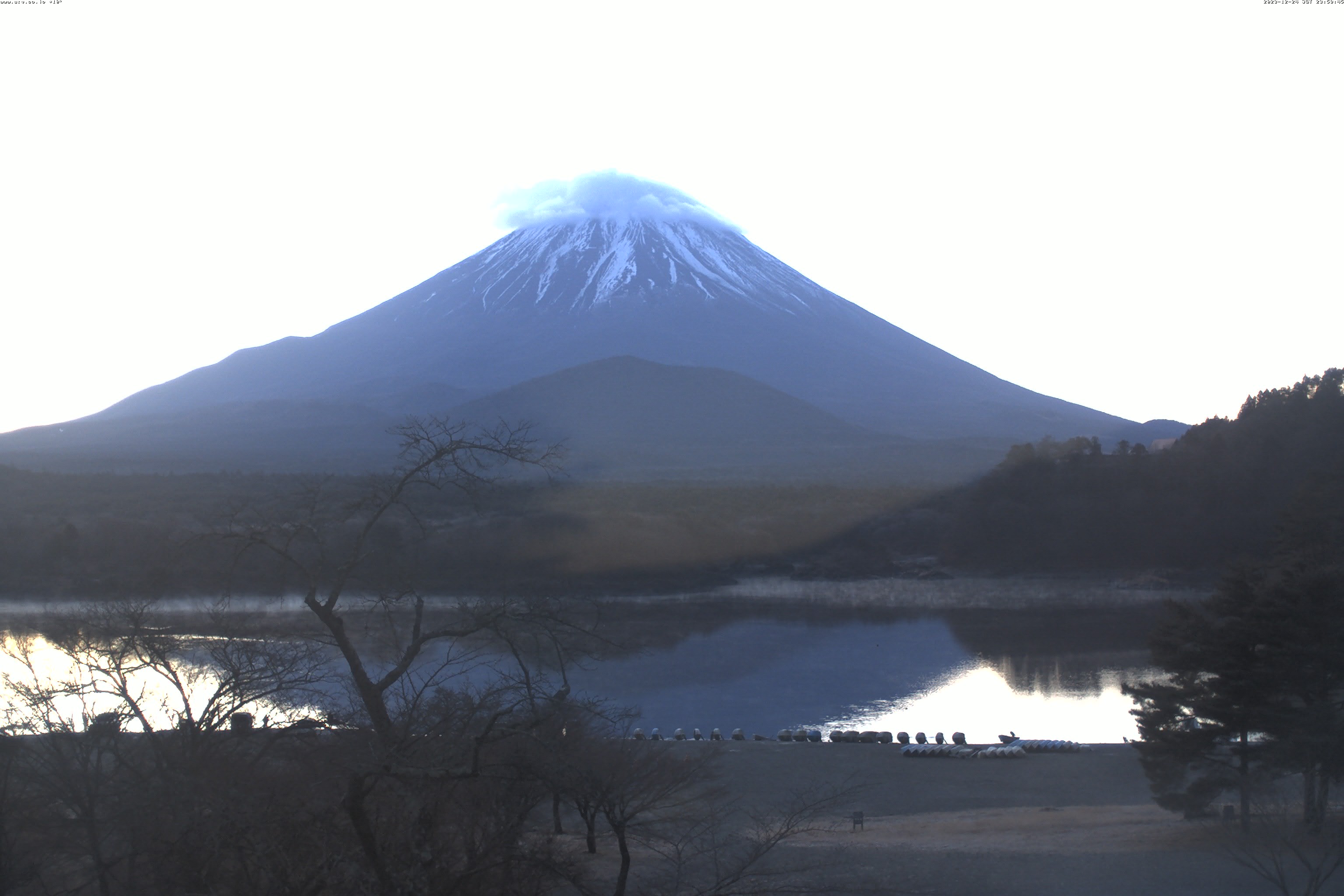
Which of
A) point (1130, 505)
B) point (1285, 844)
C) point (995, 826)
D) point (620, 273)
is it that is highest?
point (620, 273)

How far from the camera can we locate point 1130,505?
112ft

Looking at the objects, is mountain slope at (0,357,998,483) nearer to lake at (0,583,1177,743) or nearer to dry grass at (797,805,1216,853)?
lake at (0,583,1177,743)

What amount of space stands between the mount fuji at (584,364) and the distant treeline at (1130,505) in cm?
1825

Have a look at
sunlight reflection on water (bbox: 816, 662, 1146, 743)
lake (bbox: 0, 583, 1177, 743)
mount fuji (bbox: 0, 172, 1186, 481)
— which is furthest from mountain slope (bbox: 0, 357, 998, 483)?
sunlight reflection on water (bbox: 816, 662, 1146, 743)

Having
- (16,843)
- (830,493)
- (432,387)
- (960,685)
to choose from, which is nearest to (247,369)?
(432,387)

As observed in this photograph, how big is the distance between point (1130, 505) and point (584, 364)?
139 feet

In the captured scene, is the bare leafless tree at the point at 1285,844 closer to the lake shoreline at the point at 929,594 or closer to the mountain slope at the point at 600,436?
the lake shoreline at the point at 929,594

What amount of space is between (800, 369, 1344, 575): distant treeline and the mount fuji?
18254 mm

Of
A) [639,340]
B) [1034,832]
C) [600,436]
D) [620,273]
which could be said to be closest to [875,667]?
[1034,832]

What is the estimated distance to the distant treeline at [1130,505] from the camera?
30656mm

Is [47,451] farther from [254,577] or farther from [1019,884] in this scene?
[1019,884]

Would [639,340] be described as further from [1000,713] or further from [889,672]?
[1000,713]

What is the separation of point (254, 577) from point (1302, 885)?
681 inches

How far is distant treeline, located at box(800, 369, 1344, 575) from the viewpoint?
30.7 metres
